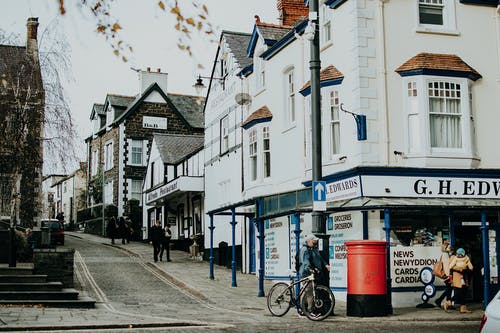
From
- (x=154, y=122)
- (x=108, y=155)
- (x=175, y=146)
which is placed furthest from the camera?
(x=108, y=155)

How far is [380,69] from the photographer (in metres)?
19.9

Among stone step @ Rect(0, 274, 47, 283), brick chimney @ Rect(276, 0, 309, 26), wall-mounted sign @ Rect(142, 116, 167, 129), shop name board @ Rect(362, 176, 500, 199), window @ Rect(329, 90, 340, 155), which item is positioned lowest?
stone step @ Rect(0, 274, 47, 283)

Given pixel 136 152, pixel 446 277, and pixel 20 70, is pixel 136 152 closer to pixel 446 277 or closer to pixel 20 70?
pixel 20 70

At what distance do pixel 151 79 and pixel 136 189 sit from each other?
27.9 feet

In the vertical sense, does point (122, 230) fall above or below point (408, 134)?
below

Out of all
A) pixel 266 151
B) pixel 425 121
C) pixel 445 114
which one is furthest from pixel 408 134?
pixel 266 151

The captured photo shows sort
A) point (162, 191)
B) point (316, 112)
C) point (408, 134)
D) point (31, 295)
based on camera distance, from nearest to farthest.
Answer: point (316, 112) < point (31, 295) < point (408, 134) < point (162, 191)

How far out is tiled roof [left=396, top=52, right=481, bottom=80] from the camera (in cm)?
1984

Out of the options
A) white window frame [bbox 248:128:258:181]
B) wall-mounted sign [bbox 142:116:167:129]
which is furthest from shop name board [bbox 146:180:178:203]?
white window frame [bbox 248:128:258:181]

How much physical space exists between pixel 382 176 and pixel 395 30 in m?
4.49

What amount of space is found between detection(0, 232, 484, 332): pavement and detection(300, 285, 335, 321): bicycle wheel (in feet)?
0.91

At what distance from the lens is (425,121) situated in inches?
776

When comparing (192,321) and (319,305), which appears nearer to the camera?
(192,321)

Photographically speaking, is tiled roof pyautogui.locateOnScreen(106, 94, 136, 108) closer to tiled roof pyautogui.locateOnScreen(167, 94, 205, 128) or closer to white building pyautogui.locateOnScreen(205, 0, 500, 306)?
tiled roof pyautogui.locateOnScreen(167, 94, 205, 128)
